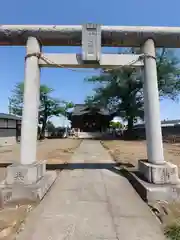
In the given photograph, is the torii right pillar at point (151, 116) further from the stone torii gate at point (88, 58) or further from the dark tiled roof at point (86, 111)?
Result: the dark tiled roof at point (86, 111)

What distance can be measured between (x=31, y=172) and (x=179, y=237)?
3.25 meters

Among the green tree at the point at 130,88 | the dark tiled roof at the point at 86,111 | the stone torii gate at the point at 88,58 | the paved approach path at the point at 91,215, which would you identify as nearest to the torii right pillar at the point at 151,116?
the stone torii gate at the point at 88,58

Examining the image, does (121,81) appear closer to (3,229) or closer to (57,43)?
(57,43)

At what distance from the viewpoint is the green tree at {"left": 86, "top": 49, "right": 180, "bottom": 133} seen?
29484 millimetres


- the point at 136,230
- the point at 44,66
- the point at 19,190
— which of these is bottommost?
the point at 136,230

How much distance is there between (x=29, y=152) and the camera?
17.2 ft

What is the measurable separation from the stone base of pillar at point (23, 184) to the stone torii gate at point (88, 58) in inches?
6.2

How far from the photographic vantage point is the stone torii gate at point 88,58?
17.5ft

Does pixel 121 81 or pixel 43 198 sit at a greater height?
pixel 121 81

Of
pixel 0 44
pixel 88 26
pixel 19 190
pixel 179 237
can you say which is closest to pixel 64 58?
pixel 88 26

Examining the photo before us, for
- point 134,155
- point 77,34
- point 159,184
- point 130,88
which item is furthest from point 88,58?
point 130,88

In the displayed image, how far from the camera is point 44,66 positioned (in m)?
5.82

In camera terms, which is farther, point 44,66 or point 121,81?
point 121,81

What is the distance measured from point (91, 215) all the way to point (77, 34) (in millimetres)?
4494
